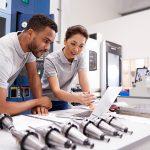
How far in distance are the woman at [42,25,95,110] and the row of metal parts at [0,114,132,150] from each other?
0.53 meters

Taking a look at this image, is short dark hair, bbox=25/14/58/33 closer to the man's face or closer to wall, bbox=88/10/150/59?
the man's face

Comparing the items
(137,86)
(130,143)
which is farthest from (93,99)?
(130,143)

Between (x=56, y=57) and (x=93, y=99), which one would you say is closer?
(x=93, y=99)

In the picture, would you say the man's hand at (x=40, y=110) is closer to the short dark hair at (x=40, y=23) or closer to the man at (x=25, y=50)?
the man at (x=25, y=50)

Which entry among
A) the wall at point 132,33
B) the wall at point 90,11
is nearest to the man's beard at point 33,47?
the wall at point 90,11

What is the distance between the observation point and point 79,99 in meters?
1.31

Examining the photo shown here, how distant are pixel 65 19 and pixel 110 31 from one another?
1118 mm

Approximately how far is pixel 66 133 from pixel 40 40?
2.38ft

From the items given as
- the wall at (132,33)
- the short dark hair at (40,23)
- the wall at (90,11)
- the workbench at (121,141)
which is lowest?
the workbench at (121,141)

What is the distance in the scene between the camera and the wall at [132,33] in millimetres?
3773

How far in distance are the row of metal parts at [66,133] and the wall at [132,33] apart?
316cm

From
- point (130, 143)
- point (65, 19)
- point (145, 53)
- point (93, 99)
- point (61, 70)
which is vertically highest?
point (65, 19)

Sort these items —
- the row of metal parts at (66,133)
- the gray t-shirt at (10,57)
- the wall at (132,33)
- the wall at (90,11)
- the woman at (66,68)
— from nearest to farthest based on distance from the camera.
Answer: the row of metal parts at (66,133) < the gray t-shirt at (10,57) < the woman at (66,68) < the wall at (132,33) < the wall at (90,11)

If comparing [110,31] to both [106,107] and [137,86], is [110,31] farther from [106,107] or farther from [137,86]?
[106,107]
